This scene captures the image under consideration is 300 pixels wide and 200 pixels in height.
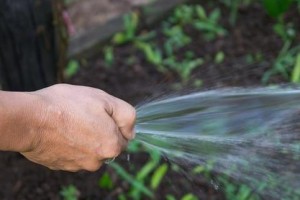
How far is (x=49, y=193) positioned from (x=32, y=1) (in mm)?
841

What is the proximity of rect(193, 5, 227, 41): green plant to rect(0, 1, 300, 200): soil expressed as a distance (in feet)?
0.13

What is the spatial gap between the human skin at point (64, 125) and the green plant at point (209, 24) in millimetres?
2113

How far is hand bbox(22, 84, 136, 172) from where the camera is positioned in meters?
1.75

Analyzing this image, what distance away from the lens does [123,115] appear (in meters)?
1.86

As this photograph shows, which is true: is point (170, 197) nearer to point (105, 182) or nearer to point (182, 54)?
point (105, 182)

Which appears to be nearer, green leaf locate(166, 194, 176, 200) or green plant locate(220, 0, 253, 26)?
green leaf locate(166, 194, 176, 200)

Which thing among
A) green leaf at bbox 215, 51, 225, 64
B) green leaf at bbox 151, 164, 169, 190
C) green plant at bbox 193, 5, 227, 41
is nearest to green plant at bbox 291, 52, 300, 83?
green leaf at bbox 215, 51, 225, 64

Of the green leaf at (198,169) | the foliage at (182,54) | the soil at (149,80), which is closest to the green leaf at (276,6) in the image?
the foliage at (182,54)

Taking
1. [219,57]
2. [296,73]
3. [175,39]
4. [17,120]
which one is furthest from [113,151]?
[175,39]

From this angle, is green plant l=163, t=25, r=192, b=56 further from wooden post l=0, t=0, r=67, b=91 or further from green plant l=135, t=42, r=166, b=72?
wooden post l=0, t=0, r=67, b=91

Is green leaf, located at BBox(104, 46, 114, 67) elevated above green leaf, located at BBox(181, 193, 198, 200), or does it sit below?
above

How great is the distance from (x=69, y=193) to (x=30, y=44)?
0.65 meters

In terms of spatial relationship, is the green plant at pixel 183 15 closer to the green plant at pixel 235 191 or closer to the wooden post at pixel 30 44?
the wooden post at pixel 30 44

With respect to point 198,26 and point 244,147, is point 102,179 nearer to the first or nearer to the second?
point 244,147
